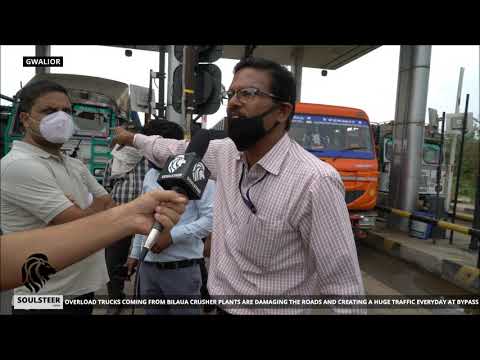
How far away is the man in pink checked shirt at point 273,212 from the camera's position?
3.70ft

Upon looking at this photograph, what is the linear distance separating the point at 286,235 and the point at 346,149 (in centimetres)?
465

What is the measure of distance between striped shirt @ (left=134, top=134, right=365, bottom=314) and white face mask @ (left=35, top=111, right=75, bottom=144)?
0.77 metres

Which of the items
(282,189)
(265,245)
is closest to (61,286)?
(265,245)

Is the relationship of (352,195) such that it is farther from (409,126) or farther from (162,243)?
(162,243)

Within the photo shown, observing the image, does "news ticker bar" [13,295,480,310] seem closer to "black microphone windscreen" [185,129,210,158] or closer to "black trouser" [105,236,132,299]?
"black microphone windscreen" [185,129,210,158]

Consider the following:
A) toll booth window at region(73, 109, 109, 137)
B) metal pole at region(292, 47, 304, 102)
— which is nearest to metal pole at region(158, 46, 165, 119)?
toll booth window at region(73, 109, 109, 137)

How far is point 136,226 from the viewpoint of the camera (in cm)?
90

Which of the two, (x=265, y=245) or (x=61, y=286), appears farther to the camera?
(x=61, y=286)

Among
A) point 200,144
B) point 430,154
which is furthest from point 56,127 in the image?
point 430,154

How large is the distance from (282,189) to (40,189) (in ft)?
3.18

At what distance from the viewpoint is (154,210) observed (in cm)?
93

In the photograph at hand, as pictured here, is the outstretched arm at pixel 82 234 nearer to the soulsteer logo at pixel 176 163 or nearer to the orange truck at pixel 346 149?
the soulsteer logo at pixel 176 163
